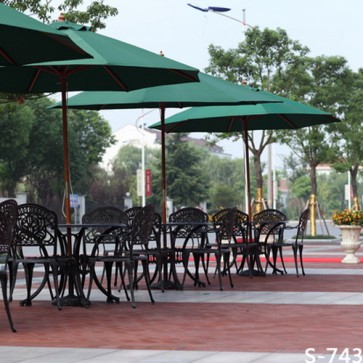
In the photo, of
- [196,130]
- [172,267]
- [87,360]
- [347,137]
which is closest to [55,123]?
[347,137]

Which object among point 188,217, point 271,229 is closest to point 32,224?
point 188,217

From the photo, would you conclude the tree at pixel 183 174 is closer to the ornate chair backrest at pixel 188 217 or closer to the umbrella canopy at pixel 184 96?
the ornate chair backrest at pixel 188 217

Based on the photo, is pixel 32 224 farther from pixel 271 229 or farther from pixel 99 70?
pixel 271 229

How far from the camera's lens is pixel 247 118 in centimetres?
1688

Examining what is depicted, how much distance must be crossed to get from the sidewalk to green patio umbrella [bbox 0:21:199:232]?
160 centimetres

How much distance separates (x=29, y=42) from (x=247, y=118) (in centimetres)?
777

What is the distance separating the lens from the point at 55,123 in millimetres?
70625

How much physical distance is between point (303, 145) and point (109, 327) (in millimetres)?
29706

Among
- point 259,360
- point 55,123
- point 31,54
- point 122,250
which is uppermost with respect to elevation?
point 55,123

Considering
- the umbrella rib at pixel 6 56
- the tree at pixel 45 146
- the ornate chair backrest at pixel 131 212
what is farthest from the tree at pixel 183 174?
the umbrella rib at pixel 6 56

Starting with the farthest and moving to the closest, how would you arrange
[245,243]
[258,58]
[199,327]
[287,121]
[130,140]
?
[130,140] → [258,58] → [287,121] → [245,243] → [199,327]

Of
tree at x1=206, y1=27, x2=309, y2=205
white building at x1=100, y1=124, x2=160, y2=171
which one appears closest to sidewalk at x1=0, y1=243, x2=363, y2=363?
tree at x1=206, y1=27, x2=309, y2=205

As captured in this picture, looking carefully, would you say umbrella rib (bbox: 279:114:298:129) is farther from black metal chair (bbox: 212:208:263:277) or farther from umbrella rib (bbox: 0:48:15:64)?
umbrella rib (bbox: 0:48:15:64)

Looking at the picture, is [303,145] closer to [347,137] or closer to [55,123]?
[347,137]
